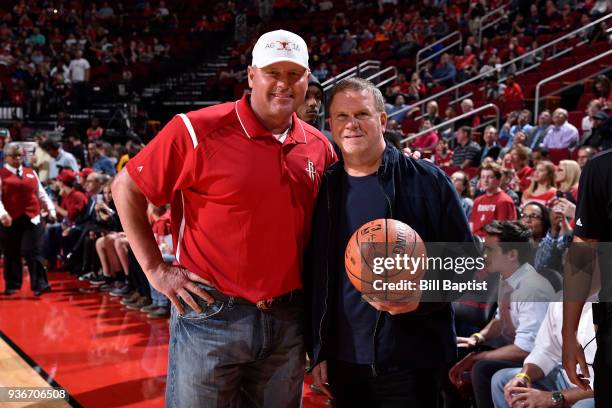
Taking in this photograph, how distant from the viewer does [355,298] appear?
2.14 metres

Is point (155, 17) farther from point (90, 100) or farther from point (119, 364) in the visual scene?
point (119, 364)

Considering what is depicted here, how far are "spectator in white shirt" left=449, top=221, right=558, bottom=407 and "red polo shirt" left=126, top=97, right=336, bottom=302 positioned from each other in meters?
1.59

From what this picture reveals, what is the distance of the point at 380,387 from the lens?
2.11 meters

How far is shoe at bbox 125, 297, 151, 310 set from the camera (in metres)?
6.80

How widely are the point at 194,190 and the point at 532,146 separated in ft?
22.5

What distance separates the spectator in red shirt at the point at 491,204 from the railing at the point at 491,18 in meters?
7.79

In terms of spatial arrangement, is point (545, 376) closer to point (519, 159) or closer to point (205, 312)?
point (205, 312)

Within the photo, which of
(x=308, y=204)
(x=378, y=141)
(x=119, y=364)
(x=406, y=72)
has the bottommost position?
(x=119, y=364)

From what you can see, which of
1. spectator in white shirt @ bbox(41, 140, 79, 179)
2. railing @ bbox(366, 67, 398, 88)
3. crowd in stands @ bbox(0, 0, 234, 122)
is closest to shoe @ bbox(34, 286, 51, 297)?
spectator in white shirt @ bbox(41, 140, 79, 179)

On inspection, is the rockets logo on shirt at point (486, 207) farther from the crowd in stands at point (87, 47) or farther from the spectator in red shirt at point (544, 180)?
the crowd in stands at point (87, 47)

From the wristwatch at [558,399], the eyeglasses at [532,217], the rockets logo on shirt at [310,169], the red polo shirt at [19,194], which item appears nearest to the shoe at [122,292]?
the red polo shirt at [19,194]

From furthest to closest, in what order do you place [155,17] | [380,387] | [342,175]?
[155,17] < [342,175] < [380,387]

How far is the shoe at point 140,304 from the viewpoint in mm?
6799

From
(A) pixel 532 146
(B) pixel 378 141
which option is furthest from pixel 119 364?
(A) pixel 532 146
